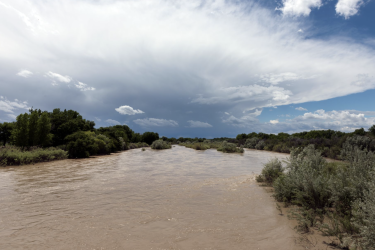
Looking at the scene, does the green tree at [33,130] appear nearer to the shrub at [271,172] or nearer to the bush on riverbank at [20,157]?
the bush on riverbank at [20,157]

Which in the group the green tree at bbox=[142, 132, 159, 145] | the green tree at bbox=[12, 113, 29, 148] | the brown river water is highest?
the green tree at bbox=[142, 132, 159, 145]

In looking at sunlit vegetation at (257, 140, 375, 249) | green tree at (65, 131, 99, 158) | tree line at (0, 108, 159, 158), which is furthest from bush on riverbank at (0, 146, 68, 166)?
sunlit vegetation at (257, 140, 375, 249)

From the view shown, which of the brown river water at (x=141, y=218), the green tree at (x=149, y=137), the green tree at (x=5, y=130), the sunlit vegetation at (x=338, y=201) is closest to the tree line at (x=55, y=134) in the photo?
the green tree at (x=5, y=130)

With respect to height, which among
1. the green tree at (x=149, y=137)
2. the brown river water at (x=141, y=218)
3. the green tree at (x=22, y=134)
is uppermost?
the green tree at (x=149, y=137)

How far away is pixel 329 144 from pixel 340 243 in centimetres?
2811

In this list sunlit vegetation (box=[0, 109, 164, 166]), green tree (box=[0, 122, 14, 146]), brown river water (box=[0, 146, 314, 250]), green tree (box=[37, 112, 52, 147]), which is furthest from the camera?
green tree (box=[0, 122, 14, 146])

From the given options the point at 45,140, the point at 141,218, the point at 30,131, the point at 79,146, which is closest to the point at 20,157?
the point at 79,146

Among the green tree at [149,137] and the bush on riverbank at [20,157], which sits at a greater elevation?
the green tree at [149,137]

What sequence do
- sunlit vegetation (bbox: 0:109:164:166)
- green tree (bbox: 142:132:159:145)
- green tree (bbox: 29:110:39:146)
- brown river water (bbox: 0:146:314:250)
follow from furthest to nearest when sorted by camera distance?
green tree (bbox: 142:132:159:145)
green tree (bbox: 29:110:39:146)
sunlit vegetation (bbox: 0:109:164:166)
brown river water (bbox: 0:146:314:250)

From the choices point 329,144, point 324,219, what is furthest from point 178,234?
point 329,144

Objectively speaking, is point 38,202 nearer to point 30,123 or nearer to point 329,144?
point 30,123

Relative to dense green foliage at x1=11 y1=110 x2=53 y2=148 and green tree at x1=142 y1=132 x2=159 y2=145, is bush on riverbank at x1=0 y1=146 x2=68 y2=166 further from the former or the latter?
green tree at x1=142 y1=132 x2=159 y2=145

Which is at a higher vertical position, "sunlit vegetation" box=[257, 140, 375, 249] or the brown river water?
"sunlit vegetation" box=[257, 140, 375, 249]

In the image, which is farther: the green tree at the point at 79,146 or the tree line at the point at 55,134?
the green tree at the point at 79,146
